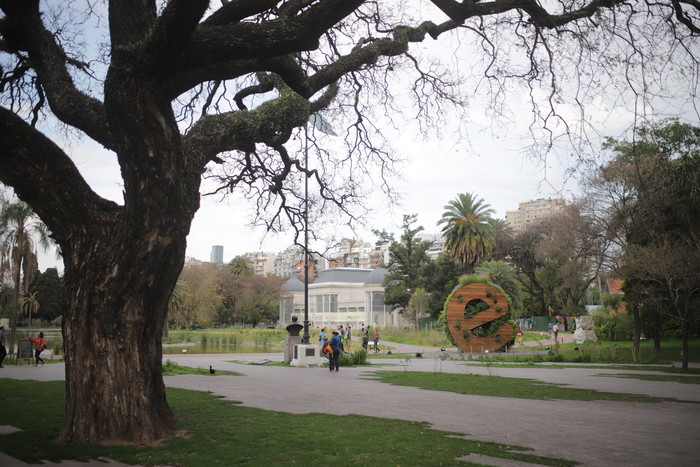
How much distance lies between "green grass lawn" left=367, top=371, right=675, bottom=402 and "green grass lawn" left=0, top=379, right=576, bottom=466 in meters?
5.39

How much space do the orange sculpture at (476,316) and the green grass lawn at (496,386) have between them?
1234cm

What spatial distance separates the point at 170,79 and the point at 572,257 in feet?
96.0

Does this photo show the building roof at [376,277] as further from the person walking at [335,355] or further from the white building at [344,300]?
the person walking at [335,355]

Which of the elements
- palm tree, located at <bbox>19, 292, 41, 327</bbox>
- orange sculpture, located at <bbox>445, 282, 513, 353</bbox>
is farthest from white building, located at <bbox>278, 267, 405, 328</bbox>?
orange sculpture, located at <bbox>445, 282, 513, 353</bbox>

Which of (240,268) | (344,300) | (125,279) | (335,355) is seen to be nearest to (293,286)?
(240,268)

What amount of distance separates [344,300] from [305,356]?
216 ft

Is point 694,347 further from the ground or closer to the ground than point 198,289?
closer to the ground

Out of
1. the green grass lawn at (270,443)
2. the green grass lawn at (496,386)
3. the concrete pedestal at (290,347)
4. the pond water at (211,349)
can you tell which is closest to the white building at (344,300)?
the pond water at (211,349)

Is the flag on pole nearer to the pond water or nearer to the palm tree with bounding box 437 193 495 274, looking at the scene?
the pond water

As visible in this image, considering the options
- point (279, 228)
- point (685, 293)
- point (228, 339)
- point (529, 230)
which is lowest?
point (228, 339)

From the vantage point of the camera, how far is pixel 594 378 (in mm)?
17609

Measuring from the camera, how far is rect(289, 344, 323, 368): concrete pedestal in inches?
937

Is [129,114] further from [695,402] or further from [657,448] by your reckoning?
[695,402]

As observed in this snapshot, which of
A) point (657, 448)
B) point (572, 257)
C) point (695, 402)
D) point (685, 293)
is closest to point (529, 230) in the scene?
point (572, 257)
